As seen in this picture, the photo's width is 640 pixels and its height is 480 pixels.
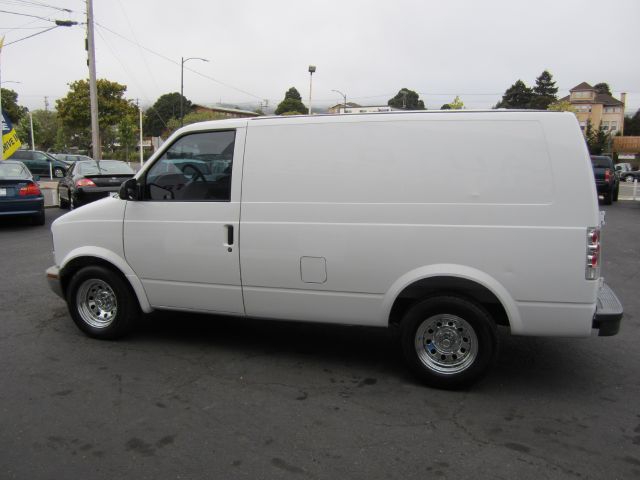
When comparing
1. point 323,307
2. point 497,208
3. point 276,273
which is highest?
point 497,208

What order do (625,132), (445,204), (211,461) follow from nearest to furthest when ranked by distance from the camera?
(211,461)
(445,204)
(625,132)

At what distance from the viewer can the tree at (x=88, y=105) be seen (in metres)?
44.9

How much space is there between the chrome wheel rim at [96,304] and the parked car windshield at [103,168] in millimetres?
10259

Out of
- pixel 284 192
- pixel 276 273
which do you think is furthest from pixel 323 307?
pixel 284 192

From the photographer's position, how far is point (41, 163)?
3288 centimetres

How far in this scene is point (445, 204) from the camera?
3898 mm

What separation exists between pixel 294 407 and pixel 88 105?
4739 centimetres

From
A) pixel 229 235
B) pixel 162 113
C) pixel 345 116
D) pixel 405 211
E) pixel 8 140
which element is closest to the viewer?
pixel 405 211

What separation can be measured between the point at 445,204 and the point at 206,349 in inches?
99.8

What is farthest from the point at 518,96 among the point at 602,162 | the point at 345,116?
the point at 345,116

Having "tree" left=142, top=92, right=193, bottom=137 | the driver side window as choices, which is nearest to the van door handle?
the driver side window

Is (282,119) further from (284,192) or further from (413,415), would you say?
(413,415)

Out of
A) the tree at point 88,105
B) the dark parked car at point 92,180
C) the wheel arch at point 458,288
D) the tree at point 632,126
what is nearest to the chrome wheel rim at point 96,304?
the wheel arch at point 458,288

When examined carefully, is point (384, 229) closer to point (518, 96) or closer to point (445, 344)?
point (445, 344)
